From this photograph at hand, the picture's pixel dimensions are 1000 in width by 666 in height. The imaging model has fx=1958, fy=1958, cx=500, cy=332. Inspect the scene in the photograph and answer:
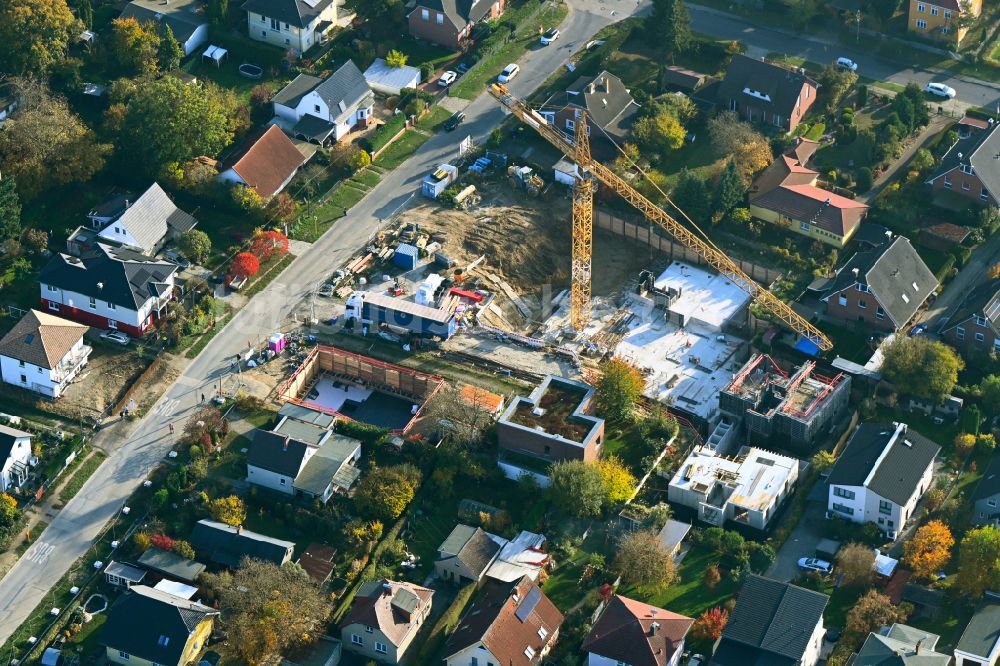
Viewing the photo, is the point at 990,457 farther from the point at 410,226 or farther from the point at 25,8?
the point at 25,8

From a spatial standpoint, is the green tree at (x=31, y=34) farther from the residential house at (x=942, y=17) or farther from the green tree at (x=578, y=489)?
the residential house at (x=942, y=17)

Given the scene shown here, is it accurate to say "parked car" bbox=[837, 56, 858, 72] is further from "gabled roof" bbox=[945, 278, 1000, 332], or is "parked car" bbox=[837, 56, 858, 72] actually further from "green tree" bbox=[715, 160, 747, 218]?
"gabled roof" bbox=[945, 278, 1000, 332]

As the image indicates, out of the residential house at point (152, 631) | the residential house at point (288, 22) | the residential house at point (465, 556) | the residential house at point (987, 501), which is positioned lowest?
the residential house at point (152, 631)

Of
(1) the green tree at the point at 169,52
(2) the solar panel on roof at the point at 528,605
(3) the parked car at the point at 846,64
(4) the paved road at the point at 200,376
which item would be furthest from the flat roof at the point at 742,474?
(1) the green tree at the point at 169,52

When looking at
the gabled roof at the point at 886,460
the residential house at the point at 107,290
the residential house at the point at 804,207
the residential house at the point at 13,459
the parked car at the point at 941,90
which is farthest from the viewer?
the parked car at the point at 941,90

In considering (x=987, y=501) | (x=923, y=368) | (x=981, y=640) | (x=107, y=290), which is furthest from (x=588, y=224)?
(x=981, y=640)

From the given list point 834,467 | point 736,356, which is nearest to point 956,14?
point 736,356
